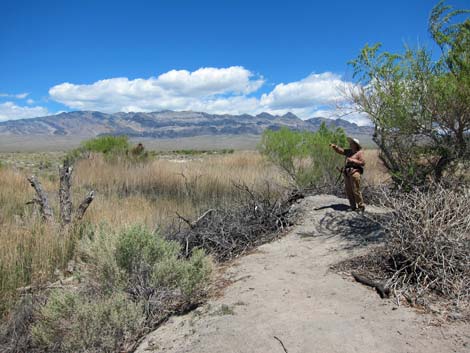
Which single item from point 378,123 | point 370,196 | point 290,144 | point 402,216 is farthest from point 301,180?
point 402,216

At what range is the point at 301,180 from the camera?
11.6m

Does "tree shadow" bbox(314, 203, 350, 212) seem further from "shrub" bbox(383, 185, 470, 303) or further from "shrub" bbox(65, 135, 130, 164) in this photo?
"shrub" bbox(65, 135, 130, 164)

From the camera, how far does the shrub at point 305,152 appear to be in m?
11.5

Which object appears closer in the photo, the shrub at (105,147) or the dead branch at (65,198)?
the dead branch at (65,198)

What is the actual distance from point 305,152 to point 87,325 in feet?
28.0

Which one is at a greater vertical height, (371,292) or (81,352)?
(371,292)

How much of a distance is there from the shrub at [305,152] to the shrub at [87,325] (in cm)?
739

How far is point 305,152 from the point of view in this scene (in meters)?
11.8

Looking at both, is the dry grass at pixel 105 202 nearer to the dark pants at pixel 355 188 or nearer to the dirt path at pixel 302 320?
the dark pants at pixel 355 188

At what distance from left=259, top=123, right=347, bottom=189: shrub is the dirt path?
18.1 ft

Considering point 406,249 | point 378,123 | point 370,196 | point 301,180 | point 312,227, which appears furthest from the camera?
point 301,180

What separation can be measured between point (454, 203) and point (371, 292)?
158 centimetres

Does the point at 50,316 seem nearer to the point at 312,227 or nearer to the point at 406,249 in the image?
the point at 406,249

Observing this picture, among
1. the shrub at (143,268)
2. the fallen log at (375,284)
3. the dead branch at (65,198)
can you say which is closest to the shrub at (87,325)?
the shrub at (143,268)
